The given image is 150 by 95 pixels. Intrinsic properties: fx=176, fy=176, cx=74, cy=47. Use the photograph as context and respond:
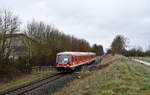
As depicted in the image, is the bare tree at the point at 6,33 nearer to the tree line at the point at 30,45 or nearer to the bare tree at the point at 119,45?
the tree line at the point at 30,45

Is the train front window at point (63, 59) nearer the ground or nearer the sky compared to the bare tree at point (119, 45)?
nearer the ground

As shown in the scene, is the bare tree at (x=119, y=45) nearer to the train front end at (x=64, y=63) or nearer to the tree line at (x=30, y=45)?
the tree line at (x=30, y=45)

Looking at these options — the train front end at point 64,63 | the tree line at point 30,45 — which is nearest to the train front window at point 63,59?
the train front end at point 64,63

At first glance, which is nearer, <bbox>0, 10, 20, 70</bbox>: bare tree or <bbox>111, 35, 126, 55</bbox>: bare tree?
<bbox>0, 10, 20, 70</bbox>: bare tree

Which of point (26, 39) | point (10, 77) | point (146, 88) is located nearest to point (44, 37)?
point (26, 39)

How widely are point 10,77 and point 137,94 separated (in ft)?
58.7

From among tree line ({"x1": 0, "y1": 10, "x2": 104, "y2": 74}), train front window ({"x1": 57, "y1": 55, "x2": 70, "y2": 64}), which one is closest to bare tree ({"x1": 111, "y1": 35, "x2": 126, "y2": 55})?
tree line ({"x1": 0, "y1": 10, "x2": 104, "y2": 74})

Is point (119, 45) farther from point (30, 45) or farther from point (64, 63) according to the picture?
point (64, 63)

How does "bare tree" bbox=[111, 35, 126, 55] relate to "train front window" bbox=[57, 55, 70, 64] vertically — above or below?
above

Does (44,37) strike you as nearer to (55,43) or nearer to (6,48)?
(55,43)

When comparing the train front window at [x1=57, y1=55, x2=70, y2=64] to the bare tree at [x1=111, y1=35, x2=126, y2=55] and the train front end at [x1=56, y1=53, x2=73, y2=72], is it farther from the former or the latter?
the bare tree at [x1=111, y1=35, x2=126, y2=55]

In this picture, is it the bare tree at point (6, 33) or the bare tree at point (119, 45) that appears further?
the bare tree at point (119, 45)

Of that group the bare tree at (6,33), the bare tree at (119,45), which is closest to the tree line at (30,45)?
the bare tree at (6,33)

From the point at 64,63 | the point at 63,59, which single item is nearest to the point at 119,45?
the point at 63,59
